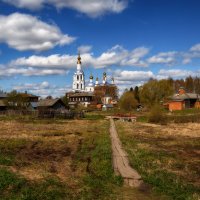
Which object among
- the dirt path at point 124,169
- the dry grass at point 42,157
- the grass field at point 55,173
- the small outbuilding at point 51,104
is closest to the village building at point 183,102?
the small outbuilding at point 51,104

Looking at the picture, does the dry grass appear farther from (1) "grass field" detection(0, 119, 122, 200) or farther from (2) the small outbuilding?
(2) the small outbuilding

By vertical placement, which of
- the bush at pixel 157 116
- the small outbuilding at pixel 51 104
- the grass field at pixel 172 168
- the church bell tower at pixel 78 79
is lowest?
the grass field at pixel 172 168

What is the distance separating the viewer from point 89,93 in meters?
139

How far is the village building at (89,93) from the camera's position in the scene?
13188cm

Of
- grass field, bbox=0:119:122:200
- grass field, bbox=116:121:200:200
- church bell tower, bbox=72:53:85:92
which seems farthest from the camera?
church bell tower, bbox=72:53:85:92

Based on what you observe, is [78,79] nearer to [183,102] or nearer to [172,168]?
[183,102]

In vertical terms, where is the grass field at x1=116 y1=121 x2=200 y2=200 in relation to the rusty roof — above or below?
below

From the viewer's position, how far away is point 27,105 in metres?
85.1

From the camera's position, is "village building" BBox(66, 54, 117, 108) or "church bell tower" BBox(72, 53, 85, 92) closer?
"village building" BBox(66, 54, 117, 108)

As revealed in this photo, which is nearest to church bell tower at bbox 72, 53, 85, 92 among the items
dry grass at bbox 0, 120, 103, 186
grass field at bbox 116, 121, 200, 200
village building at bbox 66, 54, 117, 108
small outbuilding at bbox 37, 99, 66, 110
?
village building at bbox 66, 54, 117, 108

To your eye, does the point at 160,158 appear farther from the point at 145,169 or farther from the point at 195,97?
the point at 195,97

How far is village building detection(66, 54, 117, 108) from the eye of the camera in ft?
433

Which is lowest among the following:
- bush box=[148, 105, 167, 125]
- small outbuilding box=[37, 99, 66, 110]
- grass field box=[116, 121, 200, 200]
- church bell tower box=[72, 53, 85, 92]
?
Answer: grass field box=[116, 121, 200, 200]

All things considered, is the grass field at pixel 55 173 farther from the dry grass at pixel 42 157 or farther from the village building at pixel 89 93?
the village building at pixel 89 93
